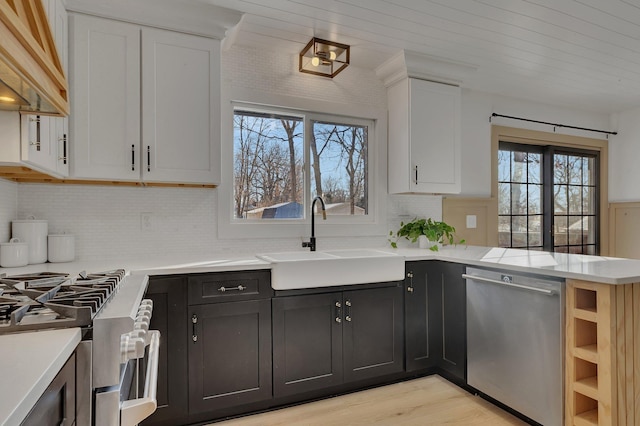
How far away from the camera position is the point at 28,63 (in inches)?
40.6

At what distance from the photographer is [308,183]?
302 centimetres

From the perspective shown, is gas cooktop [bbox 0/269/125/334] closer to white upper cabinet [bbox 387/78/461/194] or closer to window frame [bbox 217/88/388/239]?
window frame [bbox 217/88/388/239]

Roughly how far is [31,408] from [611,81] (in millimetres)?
4522

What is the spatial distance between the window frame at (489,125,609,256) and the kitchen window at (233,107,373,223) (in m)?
1.42

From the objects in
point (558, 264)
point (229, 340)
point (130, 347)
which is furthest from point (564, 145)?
point (130, 347)

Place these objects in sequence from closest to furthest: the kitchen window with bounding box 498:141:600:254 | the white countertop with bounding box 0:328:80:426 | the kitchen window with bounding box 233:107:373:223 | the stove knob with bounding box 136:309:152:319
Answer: the white countertop with bounding box 0:328:80:426
the stove knob with bounding box 136:309:152:319
the kitchen window with bounding box 233:107:373:223
the kitchen window with bounding box 498:141:600:254

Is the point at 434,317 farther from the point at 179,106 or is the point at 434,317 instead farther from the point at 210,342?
the point at 179,106

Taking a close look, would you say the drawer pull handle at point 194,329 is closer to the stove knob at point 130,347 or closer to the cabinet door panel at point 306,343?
the cabinet door panel at point 306,343

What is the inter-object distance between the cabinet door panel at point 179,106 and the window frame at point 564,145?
9.06 ft

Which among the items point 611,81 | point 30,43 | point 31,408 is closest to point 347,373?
point 31,408

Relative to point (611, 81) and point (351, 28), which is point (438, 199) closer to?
point (351, 28)

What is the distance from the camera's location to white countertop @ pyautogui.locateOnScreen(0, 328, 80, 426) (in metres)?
0.57

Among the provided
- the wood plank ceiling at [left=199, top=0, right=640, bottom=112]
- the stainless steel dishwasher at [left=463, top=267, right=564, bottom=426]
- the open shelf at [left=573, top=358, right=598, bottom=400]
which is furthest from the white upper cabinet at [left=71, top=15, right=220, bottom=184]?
the open shelf at [left=573, top=358, right=598, bottom=400]

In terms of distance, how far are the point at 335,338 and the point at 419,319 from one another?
2.13 ft
